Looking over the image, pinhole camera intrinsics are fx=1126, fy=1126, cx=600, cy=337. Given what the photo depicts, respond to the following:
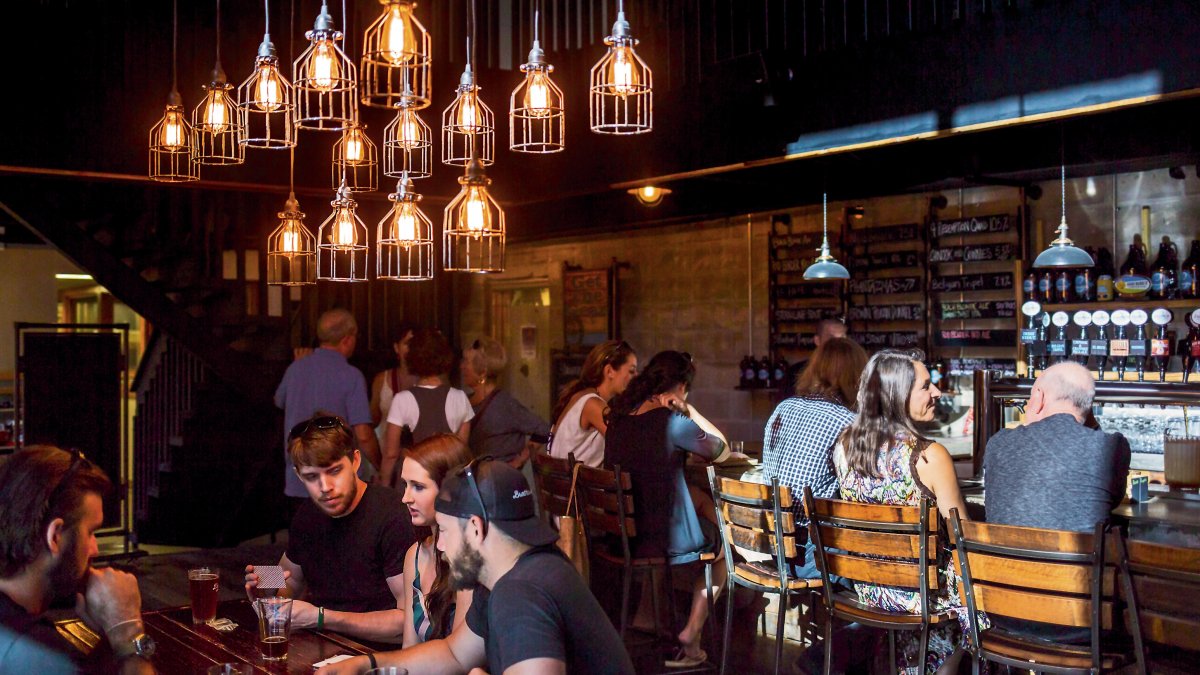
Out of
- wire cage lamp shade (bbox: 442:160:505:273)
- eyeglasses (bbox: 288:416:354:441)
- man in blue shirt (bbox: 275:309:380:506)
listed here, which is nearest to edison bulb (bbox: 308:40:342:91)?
wire cage lamp shade (bbox: 442:160:505:273)

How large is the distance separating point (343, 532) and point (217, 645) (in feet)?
1.96

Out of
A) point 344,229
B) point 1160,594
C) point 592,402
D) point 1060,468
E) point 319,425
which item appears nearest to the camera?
point 1160,594

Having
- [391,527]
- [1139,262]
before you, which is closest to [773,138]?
[1139,262]

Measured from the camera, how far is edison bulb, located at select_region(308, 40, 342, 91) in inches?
130

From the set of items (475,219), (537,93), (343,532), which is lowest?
(343,532)

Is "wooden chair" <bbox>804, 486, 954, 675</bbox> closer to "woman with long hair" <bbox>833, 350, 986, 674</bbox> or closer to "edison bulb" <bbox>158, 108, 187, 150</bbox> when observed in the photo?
"woman with long hair" <bbox>833, 350, 986, 674</bbox>

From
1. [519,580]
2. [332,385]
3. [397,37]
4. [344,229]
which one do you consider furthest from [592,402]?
[519,580]

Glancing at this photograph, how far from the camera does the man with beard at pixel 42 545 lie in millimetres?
2234

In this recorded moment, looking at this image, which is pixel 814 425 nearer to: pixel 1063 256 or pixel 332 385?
pixel 1063 256

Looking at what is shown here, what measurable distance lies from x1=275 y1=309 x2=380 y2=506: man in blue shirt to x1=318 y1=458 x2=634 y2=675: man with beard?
4.53 metres

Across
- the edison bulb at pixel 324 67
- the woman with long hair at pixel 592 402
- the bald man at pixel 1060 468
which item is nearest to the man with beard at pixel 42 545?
the edison bulb at pixel 324 67

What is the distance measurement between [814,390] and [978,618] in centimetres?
141

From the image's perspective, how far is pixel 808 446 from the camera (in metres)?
4.56

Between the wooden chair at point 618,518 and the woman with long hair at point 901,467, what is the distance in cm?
114
